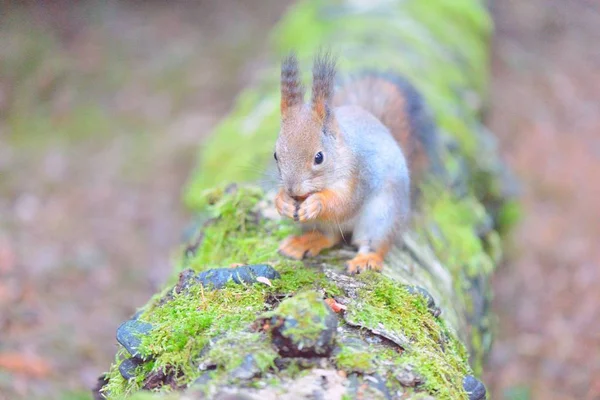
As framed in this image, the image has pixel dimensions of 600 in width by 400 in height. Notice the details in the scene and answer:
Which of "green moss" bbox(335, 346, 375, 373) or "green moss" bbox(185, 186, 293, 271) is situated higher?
"green moss" bbox(185, 186, 293, 271)

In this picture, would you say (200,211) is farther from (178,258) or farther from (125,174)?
(125,174)

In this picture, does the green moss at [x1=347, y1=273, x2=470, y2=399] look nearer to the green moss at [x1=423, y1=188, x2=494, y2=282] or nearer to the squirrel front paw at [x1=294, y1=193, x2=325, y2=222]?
the squirrel front paw at [x1=294, y1=193, x2=325, y2=222]

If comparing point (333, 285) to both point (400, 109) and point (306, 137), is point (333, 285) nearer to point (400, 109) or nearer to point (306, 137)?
point (306, 137)

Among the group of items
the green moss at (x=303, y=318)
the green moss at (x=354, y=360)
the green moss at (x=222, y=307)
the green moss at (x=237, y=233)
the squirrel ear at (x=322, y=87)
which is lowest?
the green moss at (x=354, y=360)

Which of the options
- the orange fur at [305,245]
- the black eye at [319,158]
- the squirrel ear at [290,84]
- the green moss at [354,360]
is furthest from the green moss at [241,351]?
the squirrel ear at [290,84]

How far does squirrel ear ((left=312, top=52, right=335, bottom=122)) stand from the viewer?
2.75 metres

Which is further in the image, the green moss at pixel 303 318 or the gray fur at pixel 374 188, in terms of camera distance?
the gray fur at pixel 374 188

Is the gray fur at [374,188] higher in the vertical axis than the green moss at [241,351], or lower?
higher

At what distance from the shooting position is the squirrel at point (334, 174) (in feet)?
9.14

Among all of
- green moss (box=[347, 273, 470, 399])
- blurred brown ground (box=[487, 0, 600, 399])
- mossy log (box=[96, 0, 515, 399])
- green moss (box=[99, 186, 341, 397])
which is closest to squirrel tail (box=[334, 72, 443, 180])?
mossy log (box=[96, 0, 515, 399])

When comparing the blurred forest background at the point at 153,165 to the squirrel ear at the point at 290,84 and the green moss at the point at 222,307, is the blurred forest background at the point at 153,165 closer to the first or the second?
the green moss at the point at 222,307

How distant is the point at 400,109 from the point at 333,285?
1391 mm

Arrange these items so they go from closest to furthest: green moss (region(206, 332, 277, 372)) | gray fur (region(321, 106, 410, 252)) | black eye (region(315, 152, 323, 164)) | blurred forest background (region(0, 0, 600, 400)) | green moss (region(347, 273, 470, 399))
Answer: green moss (region(206, 332, 277, 372)) → green moss (region(347, 273, 470, 399)) → black eye (region(315, 152, 323, 164)) → gray fur (region(321, 106, 410, 252)) → blurred forest background (region(0, 0, 600, 400))

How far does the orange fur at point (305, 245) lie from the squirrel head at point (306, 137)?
243 millimetres
